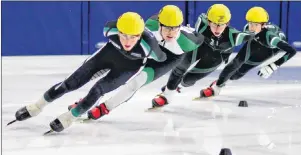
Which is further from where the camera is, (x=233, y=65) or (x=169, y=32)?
(x=233, y=65)

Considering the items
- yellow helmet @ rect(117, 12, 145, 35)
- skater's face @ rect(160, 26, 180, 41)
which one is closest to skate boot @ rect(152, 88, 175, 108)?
skater's face @ rect(160, 26, 180, 41)

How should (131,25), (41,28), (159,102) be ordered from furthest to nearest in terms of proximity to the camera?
(41,28) < (159,102) < (131,25)

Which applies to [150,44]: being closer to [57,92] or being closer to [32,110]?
[57,92]

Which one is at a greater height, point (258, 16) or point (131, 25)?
point (131, 25)

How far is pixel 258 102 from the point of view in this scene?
5.58 m

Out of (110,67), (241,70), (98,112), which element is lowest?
(241,70)

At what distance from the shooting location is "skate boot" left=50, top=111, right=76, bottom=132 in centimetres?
400

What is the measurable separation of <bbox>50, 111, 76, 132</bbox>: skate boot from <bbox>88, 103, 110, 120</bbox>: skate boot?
0.34 m

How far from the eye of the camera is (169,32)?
436cm

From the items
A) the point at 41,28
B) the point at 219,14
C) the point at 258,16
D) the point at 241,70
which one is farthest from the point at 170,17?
the point at 41,28

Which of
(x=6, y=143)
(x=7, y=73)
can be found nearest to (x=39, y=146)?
(x=6, y=143)

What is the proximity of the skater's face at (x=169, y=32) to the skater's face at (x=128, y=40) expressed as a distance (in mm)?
462

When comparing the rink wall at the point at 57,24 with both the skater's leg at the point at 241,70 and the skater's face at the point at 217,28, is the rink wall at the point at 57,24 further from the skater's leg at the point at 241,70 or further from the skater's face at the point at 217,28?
the skater's face at the point at 217,28

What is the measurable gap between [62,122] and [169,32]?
0.92 m
